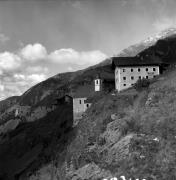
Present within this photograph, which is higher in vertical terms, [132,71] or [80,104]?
[132,71]

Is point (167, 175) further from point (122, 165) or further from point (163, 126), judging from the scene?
point (163, 126)

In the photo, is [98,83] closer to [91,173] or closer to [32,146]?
[32,146]

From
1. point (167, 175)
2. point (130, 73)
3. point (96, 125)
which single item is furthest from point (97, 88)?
point (167, 175)

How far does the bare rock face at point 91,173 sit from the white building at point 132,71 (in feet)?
150

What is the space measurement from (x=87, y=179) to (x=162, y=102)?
757 inches

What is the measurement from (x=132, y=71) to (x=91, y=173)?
52654mm

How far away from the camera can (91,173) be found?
37500 millimetres

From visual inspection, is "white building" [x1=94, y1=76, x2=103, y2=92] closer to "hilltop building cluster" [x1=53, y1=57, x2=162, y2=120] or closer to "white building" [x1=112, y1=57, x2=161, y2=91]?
"hilltop building cluster" [x1=53, y1=57, x2=162, y2=120]

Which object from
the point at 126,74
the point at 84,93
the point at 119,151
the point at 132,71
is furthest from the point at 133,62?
the point at 119,151

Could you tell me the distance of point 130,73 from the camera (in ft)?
279

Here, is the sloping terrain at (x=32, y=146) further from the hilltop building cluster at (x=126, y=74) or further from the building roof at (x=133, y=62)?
the building roof at (x=133, y=62)

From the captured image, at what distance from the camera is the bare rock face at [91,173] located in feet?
113

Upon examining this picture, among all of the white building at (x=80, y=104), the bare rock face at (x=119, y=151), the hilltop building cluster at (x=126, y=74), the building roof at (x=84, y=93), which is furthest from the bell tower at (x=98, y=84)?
the bare rock face at (x=119, y=151)

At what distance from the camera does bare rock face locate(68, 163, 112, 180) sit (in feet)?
113
